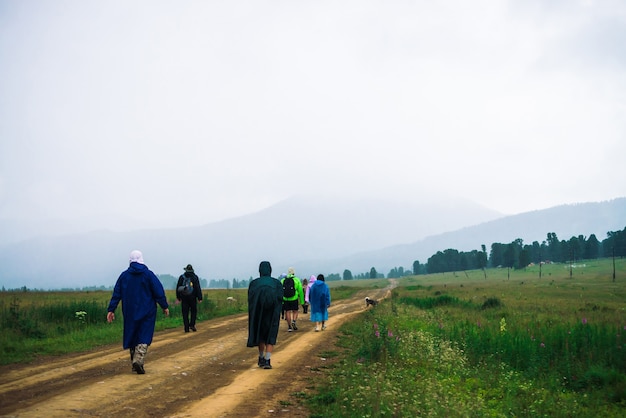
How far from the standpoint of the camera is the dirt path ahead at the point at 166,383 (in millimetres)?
8094

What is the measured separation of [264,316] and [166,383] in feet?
10.4

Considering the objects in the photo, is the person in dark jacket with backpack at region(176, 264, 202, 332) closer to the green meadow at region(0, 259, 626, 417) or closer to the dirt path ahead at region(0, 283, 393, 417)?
the green meadow at region(0, 259, 626, 417)

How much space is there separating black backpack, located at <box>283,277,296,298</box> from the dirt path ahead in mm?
5128

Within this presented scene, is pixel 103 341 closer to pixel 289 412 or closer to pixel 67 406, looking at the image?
pixel 67 406

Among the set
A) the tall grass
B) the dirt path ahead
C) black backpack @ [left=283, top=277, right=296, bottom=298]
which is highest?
black backpack @ [left=283, top=277, right=296, bottom=298]

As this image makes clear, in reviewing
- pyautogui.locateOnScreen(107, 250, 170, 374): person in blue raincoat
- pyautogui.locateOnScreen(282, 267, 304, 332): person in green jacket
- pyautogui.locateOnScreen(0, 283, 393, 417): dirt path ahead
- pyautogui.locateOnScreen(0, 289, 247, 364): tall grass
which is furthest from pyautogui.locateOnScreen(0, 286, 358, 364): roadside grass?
pyautogui.locateOnScreen(282, 267, 304, 332): person in green jacket

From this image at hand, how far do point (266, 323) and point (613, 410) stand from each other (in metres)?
7.95

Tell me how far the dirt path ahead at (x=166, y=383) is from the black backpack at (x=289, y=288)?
16.8ft

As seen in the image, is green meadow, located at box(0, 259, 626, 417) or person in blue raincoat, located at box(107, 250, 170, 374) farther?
person in blue raincoat, located at box(107, 250, 170, 374)

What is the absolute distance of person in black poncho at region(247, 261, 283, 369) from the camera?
12.5m

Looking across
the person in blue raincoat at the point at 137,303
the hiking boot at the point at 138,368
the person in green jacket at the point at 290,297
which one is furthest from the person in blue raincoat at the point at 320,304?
the hiking boot at the point at 138,368

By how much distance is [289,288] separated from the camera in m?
22.1

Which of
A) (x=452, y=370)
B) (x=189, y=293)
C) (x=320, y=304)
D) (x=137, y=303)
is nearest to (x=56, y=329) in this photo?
(x=189, y=293)

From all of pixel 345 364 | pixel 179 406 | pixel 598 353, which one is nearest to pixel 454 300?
pixel 598 353
